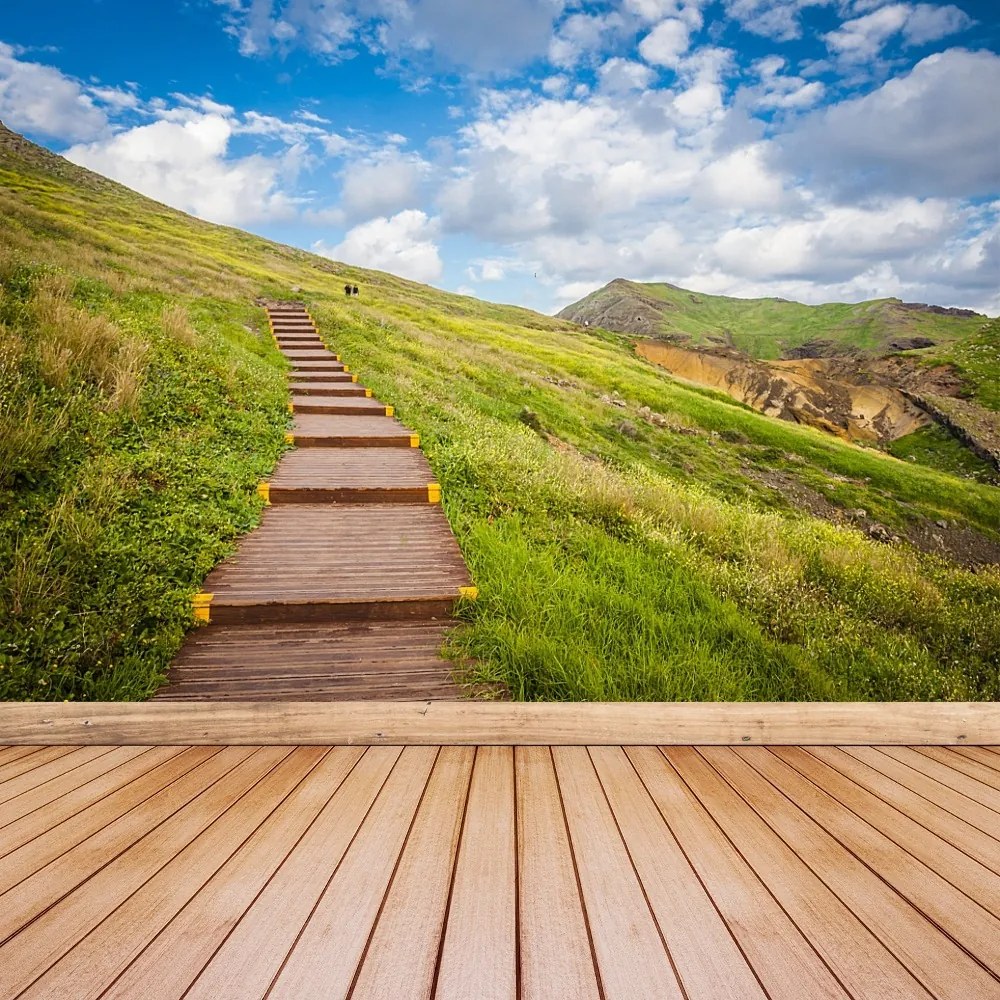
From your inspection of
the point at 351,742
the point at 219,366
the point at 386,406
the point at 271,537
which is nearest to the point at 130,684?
the point at 351,742

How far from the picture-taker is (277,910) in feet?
5.19

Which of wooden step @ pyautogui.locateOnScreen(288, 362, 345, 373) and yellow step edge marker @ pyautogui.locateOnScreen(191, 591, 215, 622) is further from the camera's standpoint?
wooden step @ pyautogui.locateOnScreen(288, 362, 345, 373)

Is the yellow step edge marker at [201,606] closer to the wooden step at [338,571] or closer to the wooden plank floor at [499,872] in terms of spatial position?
the wooden step at [338,571]

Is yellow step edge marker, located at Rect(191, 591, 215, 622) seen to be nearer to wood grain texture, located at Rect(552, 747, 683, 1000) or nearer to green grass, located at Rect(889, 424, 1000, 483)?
wood grain texture, located at Rect(552, 747, 683, 1000)

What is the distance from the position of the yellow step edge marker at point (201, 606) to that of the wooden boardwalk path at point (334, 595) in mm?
11

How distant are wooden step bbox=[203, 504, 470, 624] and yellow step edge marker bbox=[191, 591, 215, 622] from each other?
34 millimetres

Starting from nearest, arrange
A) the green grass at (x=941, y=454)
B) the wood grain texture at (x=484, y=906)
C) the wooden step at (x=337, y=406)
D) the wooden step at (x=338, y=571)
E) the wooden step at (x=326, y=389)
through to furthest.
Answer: the wood grain texture at (x=484, y=906)
the wooden step at (x=338, y=571)
the wooden step at (x=337, y=406)
the wooden step at (x=326, y=389)
the green grass at (x=941, y=454)

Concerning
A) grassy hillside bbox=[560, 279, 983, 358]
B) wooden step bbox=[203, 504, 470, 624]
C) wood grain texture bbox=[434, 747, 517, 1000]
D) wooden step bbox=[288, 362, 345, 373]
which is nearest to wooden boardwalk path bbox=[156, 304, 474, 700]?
wooden step bbox=[203, 504, 470, 624]

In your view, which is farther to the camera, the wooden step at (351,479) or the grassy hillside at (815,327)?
the grassy hillside at (815,327)

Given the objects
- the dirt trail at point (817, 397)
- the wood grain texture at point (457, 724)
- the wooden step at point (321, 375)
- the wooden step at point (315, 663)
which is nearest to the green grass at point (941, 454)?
the dirt trail at point (817, 397)

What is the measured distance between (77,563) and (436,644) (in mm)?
2935

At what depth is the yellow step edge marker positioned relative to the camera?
4359 mm

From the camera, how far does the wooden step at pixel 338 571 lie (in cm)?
458

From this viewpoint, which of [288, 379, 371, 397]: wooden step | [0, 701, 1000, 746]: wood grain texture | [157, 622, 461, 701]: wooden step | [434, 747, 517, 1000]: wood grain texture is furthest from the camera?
[288, 379, 371, 397]: wooden step
